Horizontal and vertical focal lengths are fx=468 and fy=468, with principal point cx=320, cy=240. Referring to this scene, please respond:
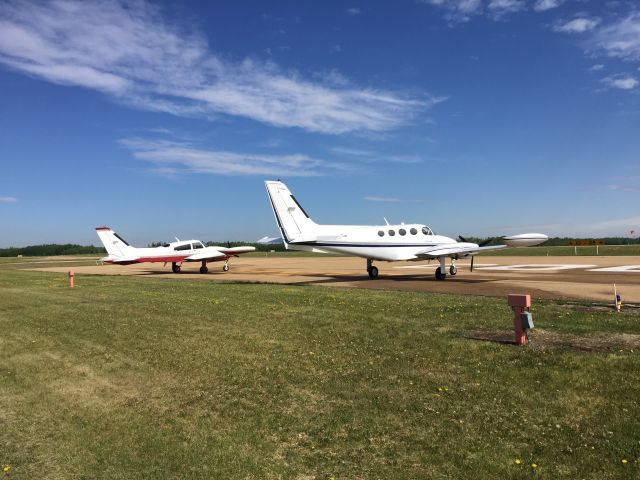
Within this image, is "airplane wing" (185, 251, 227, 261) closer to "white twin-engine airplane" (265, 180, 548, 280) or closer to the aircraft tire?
"white twin-engine airplane" (265, 180, 548, 280)

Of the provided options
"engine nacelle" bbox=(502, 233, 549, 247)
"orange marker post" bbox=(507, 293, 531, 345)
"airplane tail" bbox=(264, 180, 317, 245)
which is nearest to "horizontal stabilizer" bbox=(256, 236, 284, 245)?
"airplane tail" bbox=(264, 180, 317, 245)

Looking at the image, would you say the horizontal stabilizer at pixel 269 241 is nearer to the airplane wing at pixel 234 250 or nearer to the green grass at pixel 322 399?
the airplane wing at pixel 234 250

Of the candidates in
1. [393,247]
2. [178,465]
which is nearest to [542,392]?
[178,465]

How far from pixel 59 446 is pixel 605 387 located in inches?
299

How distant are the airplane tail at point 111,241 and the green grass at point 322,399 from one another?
92.8ft

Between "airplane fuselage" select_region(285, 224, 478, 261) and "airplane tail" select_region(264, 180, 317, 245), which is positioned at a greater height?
"airplane tail" select_region(264, 180, 317, 245)

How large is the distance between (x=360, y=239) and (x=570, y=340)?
1809 centimetres

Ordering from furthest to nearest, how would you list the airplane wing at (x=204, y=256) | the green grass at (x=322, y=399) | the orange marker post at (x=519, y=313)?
the airplane wing at (x=204, y=256), the orange marker post at (x=519, y=313), the green grass at (x=322, y=399)

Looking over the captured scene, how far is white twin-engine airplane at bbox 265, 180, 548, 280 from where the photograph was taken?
27.2m

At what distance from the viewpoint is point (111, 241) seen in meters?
39.8

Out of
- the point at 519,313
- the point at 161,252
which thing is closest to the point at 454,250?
the point at 519,313

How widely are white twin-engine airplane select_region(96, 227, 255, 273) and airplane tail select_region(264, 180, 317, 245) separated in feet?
51.7

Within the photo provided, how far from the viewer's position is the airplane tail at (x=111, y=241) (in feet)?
130

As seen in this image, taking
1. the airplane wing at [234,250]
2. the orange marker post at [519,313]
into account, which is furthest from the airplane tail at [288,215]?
the orange marker post at [519,313]
